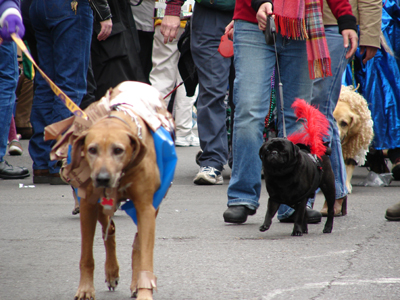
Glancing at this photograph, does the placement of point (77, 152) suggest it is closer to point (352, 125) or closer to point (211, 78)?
point (211, 78)

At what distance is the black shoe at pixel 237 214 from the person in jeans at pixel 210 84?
2008mm

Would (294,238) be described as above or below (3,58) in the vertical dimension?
below

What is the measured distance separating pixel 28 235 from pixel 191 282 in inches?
60.0

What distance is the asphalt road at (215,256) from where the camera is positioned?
2.74 metres

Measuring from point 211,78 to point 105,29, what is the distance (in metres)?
1.29

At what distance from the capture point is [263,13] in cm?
407

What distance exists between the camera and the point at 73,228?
13.6ft

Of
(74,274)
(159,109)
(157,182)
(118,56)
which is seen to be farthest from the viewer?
(118,56)

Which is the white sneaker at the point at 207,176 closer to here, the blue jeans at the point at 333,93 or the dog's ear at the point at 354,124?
the dog's ear at the point at 354,124

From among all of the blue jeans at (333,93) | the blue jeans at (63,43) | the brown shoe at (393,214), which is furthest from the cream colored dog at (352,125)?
the blue jeans at (63,43)

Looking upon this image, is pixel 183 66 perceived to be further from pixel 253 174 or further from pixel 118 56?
pixel 253 174

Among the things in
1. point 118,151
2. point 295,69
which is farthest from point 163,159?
point 295,69

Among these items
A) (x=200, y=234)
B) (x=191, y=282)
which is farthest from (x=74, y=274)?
(x=200, y=234)

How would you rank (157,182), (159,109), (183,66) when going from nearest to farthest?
(157,182) → (159,109) → (183,66)
